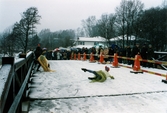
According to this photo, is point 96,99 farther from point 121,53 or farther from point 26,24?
point 26,24

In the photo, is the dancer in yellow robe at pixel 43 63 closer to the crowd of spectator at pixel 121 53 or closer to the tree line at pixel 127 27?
the crowd of spectator at pixel 121 53

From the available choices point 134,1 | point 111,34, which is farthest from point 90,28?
point 134,1

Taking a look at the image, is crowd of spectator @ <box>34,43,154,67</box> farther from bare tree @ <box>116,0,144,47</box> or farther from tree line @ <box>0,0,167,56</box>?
bare tree @ <box>116,0,144,47</box>

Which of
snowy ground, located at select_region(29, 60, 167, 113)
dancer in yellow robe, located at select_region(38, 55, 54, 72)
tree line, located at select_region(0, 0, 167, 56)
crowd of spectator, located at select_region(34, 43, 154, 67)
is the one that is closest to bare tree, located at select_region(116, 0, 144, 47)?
tree line, located at select_region(0, 0, 167, 56)

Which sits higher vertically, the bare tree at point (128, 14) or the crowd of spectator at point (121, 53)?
the bare tree at point (128, 14)

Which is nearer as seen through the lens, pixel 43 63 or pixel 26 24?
pixel 43 63

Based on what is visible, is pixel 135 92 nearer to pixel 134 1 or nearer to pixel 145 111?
pixel 145 111

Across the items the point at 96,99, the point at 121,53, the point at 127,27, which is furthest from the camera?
the point at 127,27

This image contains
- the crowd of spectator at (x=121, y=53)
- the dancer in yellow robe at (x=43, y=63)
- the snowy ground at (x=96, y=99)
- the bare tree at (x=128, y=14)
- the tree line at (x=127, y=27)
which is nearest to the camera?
the snowy ground at (x=96, y=99)

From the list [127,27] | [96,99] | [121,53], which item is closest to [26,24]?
[127,27]

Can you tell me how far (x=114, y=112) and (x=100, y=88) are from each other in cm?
234

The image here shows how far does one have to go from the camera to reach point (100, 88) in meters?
6.86

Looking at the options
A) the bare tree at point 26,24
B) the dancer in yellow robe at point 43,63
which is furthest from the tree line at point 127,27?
the dancer in yellow robe at point 43,63

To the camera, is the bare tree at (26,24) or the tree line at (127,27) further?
the bare tree at (26,24)
